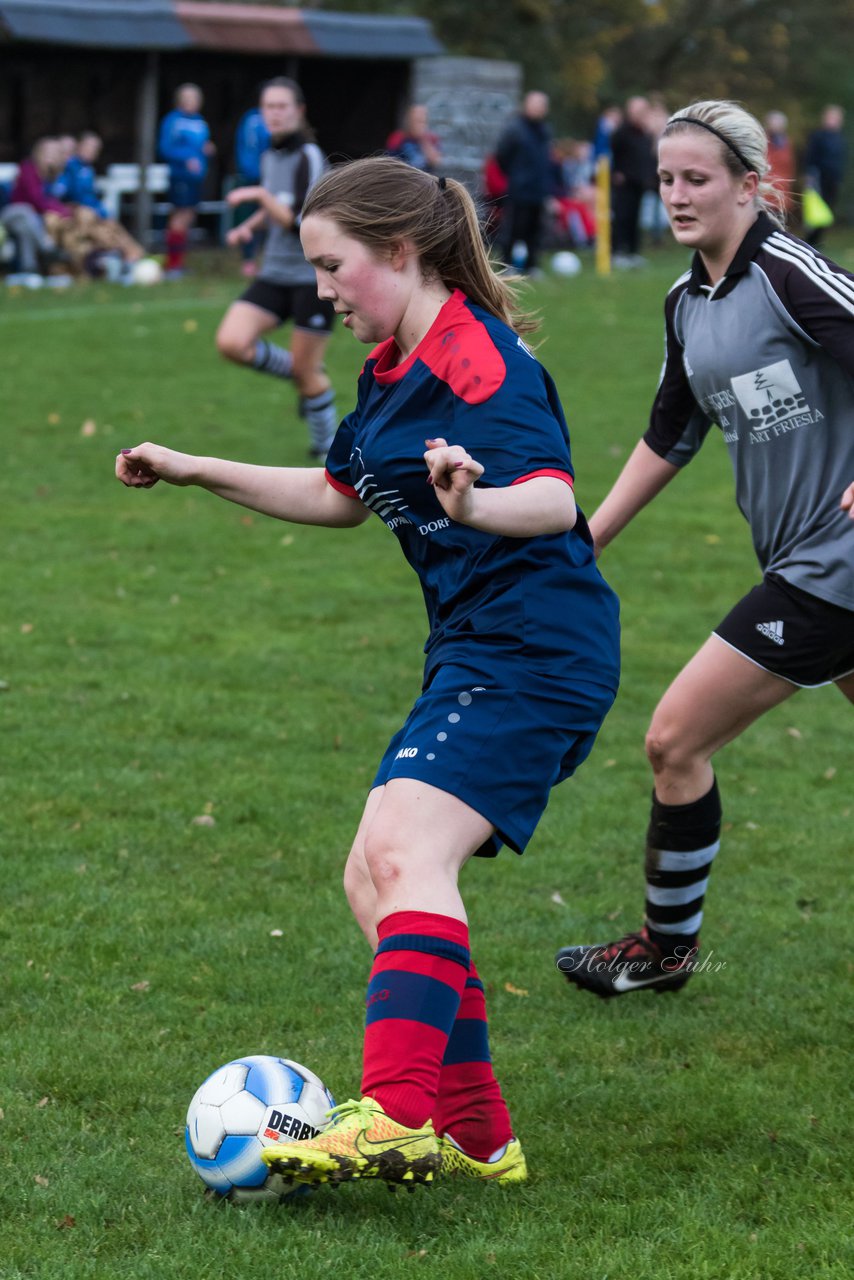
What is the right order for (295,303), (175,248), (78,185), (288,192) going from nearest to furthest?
(295,303), (288,192), (78,185), (175,248)

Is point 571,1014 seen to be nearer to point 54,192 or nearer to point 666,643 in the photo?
point 666,643

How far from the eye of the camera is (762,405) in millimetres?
4227

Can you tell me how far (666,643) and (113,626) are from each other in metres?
2.66

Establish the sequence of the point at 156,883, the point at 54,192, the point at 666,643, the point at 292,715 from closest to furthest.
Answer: the point at 156,883 → the point at 292,715 → the point at 666,643 → the point at 54,192

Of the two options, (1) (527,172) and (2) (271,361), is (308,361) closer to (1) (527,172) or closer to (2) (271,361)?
(2) (271,361)

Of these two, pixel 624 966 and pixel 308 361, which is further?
pixel 308 361

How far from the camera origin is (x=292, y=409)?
1344 cm

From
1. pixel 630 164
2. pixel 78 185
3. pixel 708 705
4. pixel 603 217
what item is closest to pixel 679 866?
pixel 708 705

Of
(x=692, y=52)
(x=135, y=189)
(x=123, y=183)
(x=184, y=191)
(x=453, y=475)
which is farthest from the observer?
(x=692, y=52)

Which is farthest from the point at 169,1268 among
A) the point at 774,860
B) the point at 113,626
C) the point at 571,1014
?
the point at 113,626

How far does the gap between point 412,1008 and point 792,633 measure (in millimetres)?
1555

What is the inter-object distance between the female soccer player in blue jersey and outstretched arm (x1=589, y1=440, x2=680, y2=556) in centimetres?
101

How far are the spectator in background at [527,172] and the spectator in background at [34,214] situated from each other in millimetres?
5731

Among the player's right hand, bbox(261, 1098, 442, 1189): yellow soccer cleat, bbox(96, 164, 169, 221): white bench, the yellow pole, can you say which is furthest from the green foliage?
bbox(261, 1098, 442, 1189): yellow soccer cleat
